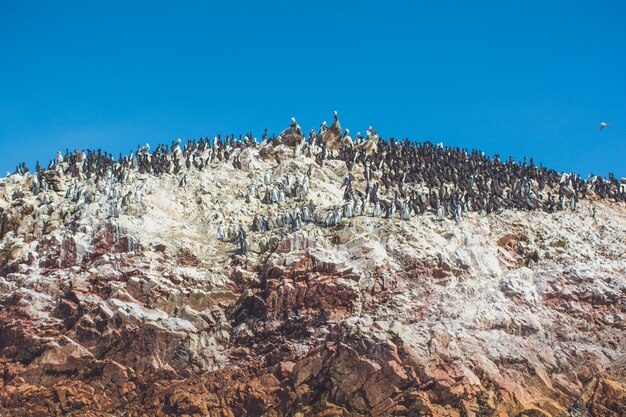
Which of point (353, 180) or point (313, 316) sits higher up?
point (353, 180)

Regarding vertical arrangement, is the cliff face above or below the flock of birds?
below

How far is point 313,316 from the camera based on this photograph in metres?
29.3

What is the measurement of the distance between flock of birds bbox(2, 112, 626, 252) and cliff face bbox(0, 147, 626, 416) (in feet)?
3.21

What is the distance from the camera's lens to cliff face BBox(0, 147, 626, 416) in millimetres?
25688

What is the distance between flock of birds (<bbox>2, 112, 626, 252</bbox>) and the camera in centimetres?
3653

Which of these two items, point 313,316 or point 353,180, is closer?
point 313,316

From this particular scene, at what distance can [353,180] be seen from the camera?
4347 centimetres

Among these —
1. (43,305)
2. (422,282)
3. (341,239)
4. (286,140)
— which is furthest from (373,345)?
(286,140)

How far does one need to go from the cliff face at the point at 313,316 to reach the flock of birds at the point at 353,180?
0.98 meters

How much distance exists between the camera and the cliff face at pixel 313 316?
25.7 m

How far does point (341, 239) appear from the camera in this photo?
107 feet

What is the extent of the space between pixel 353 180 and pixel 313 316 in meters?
16.1

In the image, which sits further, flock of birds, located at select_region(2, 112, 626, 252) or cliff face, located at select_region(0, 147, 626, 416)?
flock of birds, located at select_region(2, 112, 626, 252)

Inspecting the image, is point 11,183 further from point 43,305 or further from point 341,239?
point 341,239
